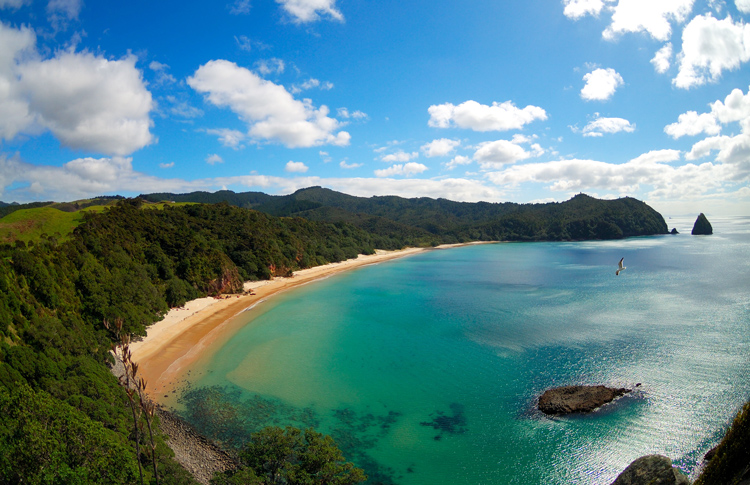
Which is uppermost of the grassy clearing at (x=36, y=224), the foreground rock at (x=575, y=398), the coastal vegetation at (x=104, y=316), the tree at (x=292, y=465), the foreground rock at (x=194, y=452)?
the grassy clearing at (x=36, y=224)

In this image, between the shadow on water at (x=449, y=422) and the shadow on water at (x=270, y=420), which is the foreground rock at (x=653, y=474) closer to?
the shadow on water at (x=449, y=422)

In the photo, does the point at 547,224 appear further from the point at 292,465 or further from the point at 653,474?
the point at 292,465

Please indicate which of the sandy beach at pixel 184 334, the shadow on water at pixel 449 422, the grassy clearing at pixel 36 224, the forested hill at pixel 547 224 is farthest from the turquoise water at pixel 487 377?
the forested hill at pixel 547 224

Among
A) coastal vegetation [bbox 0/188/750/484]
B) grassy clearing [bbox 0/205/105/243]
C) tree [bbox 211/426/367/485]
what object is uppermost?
grassy clearing [bbox 0/205/105/243]

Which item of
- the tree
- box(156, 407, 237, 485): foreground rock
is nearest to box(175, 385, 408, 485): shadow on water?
box(156, 407, 237, 485): foreground rock

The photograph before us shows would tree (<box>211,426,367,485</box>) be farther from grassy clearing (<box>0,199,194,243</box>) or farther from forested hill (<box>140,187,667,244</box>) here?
forested hill (<box>140,187,667,244</box>)

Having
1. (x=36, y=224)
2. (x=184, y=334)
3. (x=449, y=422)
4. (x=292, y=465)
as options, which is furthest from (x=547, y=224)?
(x=292, y=465)

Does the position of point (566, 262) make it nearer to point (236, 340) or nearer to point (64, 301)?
point (236, 340)

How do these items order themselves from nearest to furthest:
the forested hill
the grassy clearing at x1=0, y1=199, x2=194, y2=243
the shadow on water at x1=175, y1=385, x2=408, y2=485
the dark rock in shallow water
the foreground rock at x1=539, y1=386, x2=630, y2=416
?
1. the shadow on water at x1=175, y1=385, x2=408, y2=485
2. the foreground rock at x1=539, y1=386, x2=630, y2=416
3. the grassy clearing at x1=0, y1=199, x2=194, y2=243
4. the forested hill
5. the dark rock in shallow water
